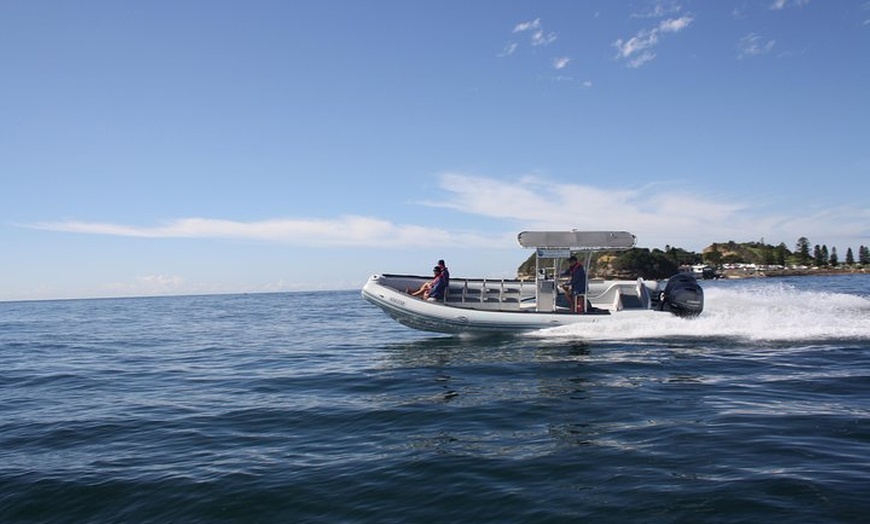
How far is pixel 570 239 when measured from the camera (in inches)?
671

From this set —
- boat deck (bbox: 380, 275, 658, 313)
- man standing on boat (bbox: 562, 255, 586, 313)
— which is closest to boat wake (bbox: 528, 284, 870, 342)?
man standing on boat (bbox: 562, 255, 586, 313)

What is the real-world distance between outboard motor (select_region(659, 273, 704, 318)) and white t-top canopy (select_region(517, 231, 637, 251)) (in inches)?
80.7

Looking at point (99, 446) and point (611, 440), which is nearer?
point (611, 440)

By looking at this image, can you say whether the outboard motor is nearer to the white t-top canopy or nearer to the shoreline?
the white t-top canopy

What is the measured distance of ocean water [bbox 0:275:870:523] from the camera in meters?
5.20

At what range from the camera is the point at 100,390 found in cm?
1192

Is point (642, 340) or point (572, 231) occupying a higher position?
→ point (572, 231)

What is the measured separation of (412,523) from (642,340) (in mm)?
12338

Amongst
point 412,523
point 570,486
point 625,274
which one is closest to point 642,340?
point 570,486

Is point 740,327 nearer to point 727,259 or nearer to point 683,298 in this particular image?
point 683,298

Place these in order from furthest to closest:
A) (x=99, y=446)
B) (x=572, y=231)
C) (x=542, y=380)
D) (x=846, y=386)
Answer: (x=572, y=231) → (x=542, y=380) → (x=846, y=386) → (x=99, y=446)

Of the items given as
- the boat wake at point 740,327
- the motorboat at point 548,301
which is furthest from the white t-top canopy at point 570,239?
the boat wake at point 740,327

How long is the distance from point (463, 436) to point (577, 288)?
11.4 metres

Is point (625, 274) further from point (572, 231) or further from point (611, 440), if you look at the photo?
point (611, 440)
